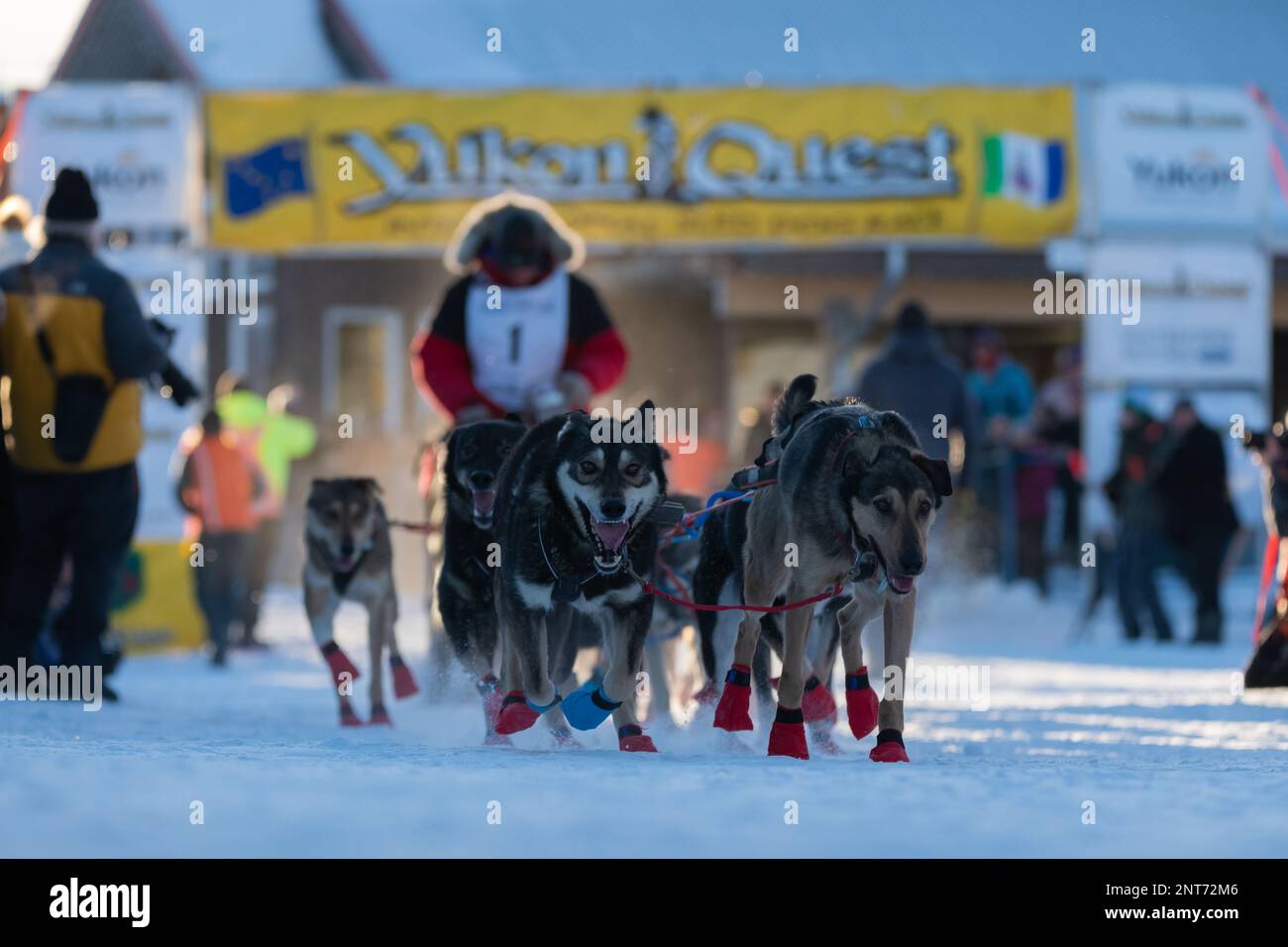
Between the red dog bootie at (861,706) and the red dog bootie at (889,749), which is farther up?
the red dog bootie at (861,706)

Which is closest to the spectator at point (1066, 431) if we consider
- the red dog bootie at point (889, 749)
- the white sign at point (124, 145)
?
the white sign at point (124, 145)

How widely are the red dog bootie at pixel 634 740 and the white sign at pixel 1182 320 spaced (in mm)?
10905

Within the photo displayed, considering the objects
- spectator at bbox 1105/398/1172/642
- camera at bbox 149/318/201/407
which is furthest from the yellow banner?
camera at bbox 149/318/201/407

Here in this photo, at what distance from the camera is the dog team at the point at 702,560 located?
518cm

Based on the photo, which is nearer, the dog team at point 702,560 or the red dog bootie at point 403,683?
the dog team at point 702,560

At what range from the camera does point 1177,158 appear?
636 inches

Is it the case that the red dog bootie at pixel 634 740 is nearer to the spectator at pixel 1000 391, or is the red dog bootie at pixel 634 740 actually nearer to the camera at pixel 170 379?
→ the camera at pixel 170 379

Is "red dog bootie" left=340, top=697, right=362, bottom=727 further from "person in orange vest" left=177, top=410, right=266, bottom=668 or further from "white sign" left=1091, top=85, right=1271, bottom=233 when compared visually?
"white sign" left=1091, top=85, right=1271, bottom=233

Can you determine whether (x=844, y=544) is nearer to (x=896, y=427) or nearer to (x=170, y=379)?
(x=896, y=427)

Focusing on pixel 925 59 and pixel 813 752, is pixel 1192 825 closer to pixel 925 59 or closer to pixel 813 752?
pixel 813 752

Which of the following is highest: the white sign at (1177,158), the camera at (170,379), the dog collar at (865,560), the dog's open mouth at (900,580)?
the white sign at (1177,158)

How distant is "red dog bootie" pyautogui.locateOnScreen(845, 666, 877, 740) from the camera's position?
5625mm

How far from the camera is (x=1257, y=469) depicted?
621 inches

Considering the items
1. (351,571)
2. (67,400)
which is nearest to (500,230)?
(351,571)
